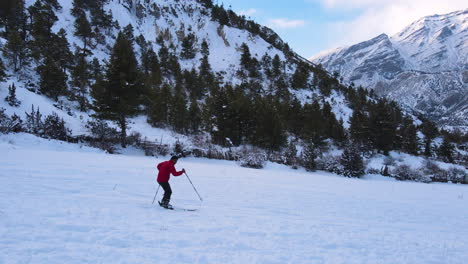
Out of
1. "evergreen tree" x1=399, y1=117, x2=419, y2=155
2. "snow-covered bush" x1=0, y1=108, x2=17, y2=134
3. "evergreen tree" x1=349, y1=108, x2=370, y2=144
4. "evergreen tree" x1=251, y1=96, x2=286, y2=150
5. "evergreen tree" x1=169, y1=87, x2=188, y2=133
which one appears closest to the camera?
"snow-covered bush" x1=0, y1=108, x2=17, y2=134

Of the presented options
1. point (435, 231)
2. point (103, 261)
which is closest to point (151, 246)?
point (103, 261)

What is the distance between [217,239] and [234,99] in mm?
32044

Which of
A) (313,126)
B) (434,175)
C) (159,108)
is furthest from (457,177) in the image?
(159,108)

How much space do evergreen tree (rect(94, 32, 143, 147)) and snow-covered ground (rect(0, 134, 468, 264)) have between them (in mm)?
13534

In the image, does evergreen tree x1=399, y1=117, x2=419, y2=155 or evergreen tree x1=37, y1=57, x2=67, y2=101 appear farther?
evergreen tree x1=399, y1=117, x2=419, y2=155

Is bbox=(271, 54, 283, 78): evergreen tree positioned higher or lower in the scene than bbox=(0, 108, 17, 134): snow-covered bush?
higher

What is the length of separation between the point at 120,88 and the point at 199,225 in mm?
22086

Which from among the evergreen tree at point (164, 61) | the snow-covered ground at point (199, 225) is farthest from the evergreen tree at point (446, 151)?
the evergreen tree at point (164, 61)

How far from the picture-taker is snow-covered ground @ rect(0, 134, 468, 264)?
4.64 meters

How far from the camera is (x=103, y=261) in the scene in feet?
13.4

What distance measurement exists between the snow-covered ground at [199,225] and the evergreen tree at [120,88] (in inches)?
533

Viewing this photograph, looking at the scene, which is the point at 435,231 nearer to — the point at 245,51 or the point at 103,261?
the point at 103,261

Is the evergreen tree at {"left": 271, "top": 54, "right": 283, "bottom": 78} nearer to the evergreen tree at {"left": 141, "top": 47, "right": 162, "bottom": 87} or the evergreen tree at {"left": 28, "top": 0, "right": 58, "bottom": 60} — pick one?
the evergreen tree at {"left": 141, "top": 47, "right": 162, "bottom": 87}

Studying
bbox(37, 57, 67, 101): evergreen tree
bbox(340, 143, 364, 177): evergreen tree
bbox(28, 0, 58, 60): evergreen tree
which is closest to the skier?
bbox(340, 143, 364, 177): evergreen tree
